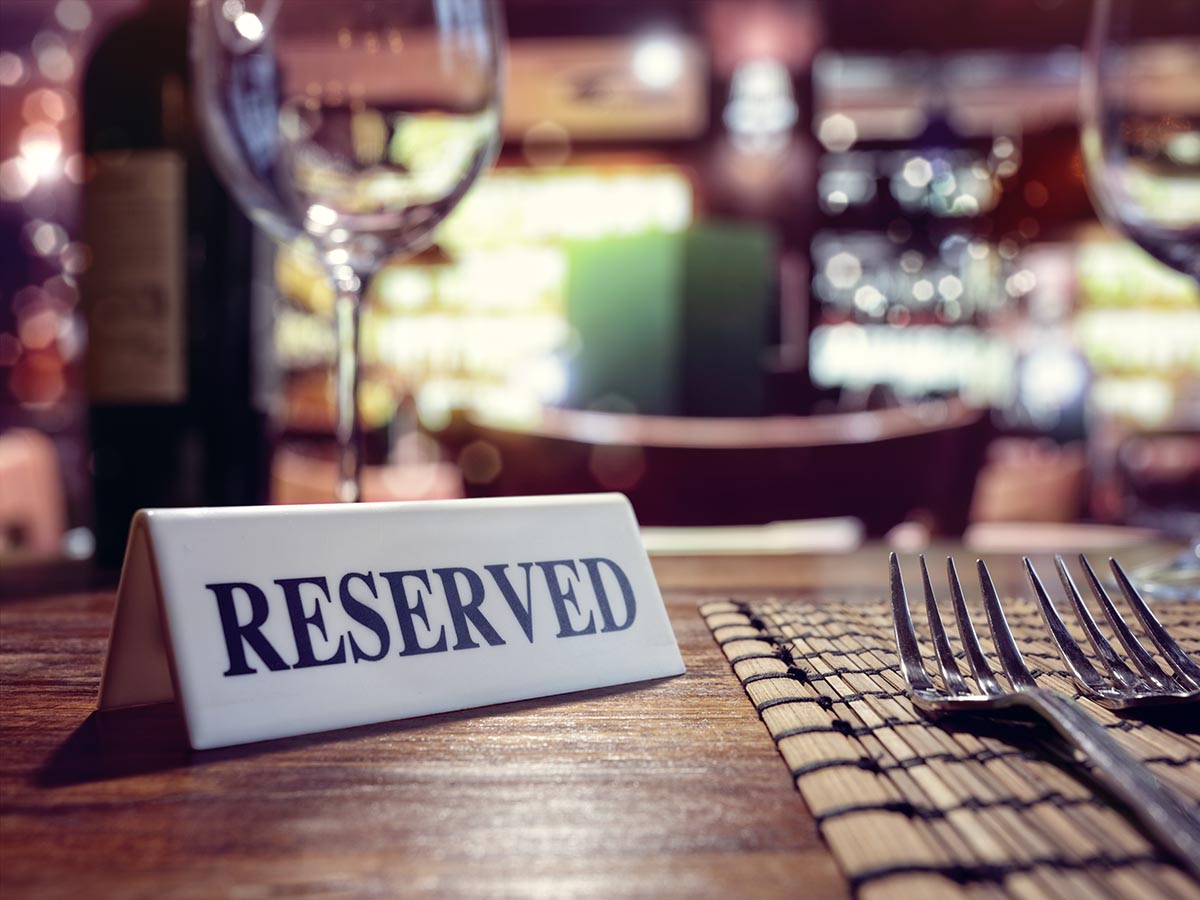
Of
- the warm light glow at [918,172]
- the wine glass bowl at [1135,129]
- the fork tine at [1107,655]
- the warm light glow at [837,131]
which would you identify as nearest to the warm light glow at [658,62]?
the warm light glow at [837,131]

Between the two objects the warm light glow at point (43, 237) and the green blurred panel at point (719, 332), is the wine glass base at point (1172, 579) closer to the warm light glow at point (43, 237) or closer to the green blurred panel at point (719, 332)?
the green blurred panel at point (719, 332)

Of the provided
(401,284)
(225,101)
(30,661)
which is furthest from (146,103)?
(401,284)

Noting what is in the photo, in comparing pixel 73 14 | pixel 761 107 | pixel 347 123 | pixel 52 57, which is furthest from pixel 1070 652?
pixel 52 57

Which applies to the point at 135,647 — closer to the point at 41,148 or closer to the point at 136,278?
the point at 136,278

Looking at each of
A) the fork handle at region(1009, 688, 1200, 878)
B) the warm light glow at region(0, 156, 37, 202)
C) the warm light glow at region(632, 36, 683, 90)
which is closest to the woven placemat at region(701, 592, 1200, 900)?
the fork handle at region(1009, 688, 1200, 878)

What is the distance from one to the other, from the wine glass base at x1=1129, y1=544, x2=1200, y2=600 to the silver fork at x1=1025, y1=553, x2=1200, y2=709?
17cm

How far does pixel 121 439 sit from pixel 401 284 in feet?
17.7

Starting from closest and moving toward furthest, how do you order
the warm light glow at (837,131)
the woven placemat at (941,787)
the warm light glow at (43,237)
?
1. the woven placemat at (941,787)
2. the warm light glow at (837,131)
3. the warm light glow at (43,237)

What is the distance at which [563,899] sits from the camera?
18 cm

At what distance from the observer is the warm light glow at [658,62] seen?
4539 millimetres

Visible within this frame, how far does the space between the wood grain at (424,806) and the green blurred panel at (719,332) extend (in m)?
1.22

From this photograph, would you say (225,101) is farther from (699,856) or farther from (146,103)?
(699,856)

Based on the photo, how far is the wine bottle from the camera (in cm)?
56

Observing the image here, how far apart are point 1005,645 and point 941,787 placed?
0.11 m
